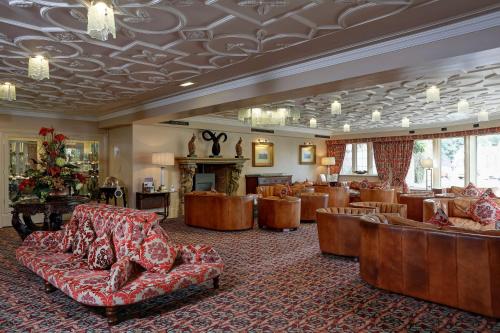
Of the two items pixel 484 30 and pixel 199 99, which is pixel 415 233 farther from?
pixel 199 99

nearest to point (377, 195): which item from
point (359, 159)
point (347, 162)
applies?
point (359, 159)

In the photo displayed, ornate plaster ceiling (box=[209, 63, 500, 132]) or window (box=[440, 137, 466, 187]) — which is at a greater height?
ornate plaster ceiling (box=[209, 63, 500, 132])

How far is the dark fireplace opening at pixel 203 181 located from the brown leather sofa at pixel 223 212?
2.40m

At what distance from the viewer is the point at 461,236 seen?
10.3ft

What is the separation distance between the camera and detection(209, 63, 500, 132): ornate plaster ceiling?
223 inches

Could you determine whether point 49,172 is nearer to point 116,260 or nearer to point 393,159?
point 116,260

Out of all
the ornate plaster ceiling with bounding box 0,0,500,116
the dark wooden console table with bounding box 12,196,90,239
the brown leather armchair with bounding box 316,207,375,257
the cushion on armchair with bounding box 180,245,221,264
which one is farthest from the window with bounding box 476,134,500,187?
the dark wooden console table with bounding box 12,196,90,239

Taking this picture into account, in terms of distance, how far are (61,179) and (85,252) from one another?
1844mm

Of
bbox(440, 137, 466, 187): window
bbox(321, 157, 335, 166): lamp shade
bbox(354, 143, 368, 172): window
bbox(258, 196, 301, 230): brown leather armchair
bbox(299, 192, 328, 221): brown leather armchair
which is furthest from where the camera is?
bbox(354, 143, 368, 172): window

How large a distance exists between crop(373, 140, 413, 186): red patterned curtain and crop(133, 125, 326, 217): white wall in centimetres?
277

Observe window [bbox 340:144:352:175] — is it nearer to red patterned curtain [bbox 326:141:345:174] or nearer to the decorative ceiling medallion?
red patterned curtain [bbox 326:141:345:174]

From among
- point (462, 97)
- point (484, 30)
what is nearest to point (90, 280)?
point (484, 30)

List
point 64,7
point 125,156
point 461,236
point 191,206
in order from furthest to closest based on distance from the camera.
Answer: point 125,156 < point 191,206 < point 461,236 < point 64,7

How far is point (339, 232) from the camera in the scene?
Answer: 493 cm
